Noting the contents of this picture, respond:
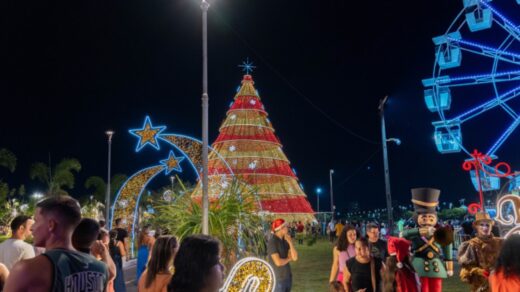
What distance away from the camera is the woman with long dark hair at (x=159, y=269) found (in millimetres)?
4484

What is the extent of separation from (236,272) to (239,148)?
97.4ft

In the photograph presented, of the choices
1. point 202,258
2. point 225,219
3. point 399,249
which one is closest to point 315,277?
point 225,219

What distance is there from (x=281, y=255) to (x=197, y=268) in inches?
211

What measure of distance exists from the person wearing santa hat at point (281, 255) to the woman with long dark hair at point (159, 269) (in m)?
3.54

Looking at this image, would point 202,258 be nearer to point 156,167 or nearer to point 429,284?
point 429,284

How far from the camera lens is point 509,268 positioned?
13.2 ft

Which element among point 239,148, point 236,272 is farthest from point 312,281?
point 239,148

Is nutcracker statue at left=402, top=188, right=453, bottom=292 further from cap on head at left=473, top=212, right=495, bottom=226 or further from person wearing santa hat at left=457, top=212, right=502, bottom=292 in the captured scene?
cap on head at left=473, top=212, right=495, bottom=226

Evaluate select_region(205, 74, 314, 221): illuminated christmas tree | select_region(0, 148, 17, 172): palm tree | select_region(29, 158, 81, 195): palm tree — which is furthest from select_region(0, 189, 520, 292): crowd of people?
select_region(29, 158, 81, 195): palm tree

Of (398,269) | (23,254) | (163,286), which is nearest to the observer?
(163,286)

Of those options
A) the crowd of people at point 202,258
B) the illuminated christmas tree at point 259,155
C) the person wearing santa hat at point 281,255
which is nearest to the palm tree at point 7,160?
the illuminated christmas tree at point 259,155

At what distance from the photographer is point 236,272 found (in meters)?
6.38

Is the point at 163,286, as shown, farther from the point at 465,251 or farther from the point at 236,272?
the point at 465,251

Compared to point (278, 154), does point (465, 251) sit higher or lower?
lower
